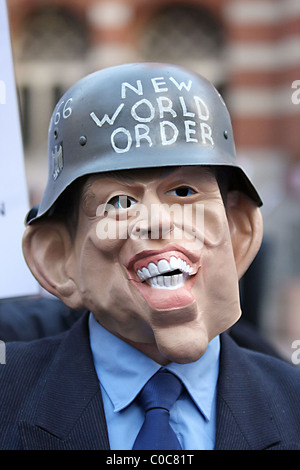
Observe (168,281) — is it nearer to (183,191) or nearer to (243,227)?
(183,191)

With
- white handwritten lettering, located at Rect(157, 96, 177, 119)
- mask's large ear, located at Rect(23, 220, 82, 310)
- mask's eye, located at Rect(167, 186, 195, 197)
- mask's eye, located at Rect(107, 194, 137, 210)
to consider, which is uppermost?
white handwritten lettering, located at Rect(157, 96, 177, 119)

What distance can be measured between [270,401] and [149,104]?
0.89 m

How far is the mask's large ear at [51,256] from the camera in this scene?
196cm

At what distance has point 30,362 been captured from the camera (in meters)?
1.98

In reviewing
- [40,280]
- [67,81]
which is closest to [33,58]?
[67,81]

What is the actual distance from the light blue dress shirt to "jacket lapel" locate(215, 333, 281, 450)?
4cm

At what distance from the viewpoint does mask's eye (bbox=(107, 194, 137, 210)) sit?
1812mm

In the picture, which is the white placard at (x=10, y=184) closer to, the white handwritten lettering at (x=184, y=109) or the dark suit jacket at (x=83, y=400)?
the dark suit jacket at (x=83, y=400)

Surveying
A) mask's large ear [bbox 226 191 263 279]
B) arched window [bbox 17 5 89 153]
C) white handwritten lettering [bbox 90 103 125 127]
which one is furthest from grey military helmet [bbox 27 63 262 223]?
arched window [bbox 17 5 89 153]

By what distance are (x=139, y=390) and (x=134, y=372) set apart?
0.06m

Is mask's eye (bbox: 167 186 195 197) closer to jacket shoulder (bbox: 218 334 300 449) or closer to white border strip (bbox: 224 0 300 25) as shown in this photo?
jacket shoulder (bbox: 218 334 300 449)

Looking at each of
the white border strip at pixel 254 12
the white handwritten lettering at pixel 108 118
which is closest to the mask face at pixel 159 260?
the white handwritten lettering at pixel 108 118

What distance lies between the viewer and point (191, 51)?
35.0 ft

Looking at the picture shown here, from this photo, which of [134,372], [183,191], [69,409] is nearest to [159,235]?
[183,191]
